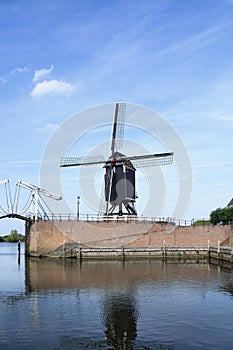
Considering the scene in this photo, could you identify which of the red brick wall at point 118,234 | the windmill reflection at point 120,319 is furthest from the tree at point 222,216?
the windmill reflection at point 120,319

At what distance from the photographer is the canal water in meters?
13.6

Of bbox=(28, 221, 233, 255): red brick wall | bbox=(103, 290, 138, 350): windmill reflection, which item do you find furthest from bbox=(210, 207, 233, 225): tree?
bbox=(103, 290, 138, 350): windmill reflection

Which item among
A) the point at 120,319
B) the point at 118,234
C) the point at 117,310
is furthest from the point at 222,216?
the point at 120,319

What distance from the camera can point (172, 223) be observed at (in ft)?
151

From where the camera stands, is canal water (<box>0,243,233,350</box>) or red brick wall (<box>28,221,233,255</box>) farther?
red brick wall (<box>28,221,233,255</box>)

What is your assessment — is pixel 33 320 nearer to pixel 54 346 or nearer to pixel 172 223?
pixel 54 346

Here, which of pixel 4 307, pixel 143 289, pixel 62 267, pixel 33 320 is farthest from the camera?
pixel 62 267

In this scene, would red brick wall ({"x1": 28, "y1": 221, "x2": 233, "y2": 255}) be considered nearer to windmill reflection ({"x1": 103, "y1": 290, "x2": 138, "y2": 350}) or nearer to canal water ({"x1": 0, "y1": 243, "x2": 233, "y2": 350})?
canal water ({"x1": 0, "y1": 243, "x2": 233, "y2": 350})

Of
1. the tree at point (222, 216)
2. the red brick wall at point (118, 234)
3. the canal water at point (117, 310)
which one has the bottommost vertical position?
the canal water at point (117, 310)

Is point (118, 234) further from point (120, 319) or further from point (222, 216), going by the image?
point (120, 319)

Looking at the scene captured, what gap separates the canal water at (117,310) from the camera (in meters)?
13.6

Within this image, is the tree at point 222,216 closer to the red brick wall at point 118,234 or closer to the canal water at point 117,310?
the red brick wall at point 118,234

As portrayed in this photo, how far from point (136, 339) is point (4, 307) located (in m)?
7.11

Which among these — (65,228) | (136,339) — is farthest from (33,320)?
(65,228)
